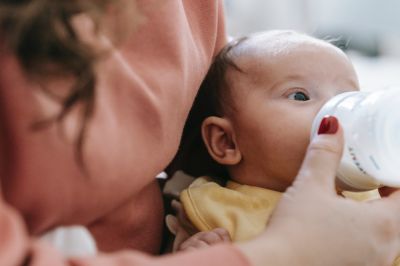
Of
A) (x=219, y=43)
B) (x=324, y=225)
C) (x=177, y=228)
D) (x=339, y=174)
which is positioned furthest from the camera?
(x=219, y=43)

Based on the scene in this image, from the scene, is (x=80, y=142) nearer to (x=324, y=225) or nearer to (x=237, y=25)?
(x=324, y=225)

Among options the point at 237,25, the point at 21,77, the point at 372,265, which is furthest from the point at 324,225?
the point at 237,25

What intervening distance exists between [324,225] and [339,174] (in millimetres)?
137

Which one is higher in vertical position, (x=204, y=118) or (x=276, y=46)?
(x=276, y=46)

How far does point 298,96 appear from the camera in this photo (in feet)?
2.95

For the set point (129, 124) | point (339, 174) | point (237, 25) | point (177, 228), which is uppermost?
point (129, 124)

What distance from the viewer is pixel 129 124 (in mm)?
676

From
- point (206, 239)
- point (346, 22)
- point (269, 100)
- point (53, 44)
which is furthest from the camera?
point (346, 22)

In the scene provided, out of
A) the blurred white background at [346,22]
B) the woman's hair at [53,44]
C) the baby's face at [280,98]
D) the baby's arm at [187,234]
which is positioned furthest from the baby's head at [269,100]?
the blurred white background at [346,22]

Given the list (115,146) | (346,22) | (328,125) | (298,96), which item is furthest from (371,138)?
(346,22)

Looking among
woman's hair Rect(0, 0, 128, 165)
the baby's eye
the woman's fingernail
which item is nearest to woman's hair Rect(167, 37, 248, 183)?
the baby's eye

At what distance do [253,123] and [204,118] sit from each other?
4.6 inches

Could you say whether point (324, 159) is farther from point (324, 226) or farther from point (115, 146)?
point (115, 146)

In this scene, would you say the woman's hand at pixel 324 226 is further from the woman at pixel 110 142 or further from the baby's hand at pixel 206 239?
the baby's hand at pixel 206 239
